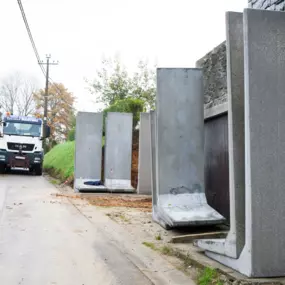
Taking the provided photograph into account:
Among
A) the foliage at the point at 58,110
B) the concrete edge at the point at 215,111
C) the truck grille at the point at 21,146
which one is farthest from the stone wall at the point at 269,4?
the foliage at the point at 58,110

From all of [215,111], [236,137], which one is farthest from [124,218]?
[236,137]

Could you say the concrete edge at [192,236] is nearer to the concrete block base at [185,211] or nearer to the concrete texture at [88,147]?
the concrete block base at [185,211]

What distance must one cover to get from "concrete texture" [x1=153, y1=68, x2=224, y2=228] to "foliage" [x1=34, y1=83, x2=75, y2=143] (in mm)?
40921

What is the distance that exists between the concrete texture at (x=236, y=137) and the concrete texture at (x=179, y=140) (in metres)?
3.06

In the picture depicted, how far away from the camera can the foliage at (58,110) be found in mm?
49125

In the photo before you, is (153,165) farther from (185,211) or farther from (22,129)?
(22,129)

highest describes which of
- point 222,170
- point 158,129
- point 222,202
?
point 158,129

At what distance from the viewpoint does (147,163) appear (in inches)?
570

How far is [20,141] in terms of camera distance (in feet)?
73.8

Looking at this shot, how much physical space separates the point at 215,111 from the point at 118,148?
7933 millimetres

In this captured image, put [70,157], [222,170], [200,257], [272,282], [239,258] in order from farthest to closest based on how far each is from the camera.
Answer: [70,157], [222,170], [200,257], [239,258], [272,282]

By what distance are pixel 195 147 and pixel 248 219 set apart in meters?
3.96

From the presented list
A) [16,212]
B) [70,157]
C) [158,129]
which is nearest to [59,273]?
[158,129]

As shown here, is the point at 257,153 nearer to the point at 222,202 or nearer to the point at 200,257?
the point at 200,257
